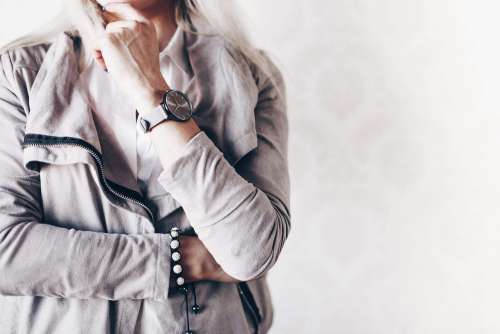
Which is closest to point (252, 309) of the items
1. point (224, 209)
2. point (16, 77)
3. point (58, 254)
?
point (224, 209)

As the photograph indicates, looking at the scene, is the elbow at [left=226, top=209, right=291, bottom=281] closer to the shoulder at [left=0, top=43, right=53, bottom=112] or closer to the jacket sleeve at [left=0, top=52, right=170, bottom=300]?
the jacket sleeve at [left=0, top=52, right=170, bottom=300]

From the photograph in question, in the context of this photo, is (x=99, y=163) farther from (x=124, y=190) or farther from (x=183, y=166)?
(x=183, y=166)

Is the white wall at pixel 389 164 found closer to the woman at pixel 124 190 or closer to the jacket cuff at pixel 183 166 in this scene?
the woman at pixel 124 190

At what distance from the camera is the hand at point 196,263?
86 centimetres

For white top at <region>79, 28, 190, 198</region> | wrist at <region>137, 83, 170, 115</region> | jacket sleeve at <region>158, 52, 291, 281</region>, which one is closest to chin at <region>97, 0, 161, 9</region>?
white top at <region>79, 28, 190, 198</region>

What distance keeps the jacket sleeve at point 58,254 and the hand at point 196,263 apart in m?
0.04

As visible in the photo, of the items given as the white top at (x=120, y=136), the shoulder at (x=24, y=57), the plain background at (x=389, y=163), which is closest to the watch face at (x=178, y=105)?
the white top at (x=120, y=136)

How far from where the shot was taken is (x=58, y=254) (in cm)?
79

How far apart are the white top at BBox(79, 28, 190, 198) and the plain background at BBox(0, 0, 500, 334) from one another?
0.49 metres

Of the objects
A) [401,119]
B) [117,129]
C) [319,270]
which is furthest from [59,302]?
[401,119]

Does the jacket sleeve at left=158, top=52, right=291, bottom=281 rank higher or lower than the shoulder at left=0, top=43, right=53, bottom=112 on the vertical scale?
lower

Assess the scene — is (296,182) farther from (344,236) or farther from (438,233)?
(438,233)

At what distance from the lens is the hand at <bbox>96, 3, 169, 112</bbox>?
33.1 inches

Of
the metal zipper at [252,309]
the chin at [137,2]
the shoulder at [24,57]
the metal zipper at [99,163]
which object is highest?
the chin at [137,2]
